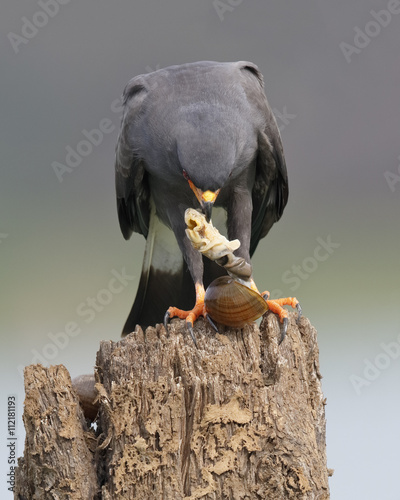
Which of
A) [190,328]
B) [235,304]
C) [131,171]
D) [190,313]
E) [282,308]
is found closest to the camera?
[235,304]

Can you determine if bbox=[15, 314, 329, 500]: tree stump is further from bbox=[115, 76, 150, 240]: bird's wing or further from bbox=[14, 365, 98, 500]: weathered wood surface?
bbox=[115, 76, 150, 240]: bird's wing

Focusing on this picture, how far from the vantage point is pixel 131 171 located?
183 inches

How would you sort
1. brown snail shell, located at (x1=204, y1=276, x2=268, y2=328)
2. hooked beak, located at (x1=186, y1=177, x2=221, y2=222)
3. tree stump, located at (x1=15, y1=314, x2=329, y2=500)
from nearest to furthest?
tree stump, located at (x1=15, y1=314, x2=329, y2=500) < brown snail shell, located at (x1=204, y1=276, x2=268, y2=328) < hooked beak, located at (x1=186, y1=177, x2=221, y2=222)

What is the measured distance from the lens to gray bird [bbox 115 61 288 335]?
374 centimetres

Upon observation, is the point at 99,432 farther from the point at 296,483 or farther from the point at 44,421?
the point at 296,483

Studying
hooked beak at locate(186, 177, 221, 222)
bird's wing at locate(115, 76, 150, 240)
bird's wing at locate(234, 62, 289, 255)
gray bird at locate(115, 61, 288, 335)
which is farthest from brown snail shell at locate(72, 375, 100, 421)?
bird's wing at locate(234, 62, 289, 255)

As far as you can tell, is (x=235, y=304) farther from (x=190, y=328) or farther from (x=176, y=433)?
(x=176, y=433)

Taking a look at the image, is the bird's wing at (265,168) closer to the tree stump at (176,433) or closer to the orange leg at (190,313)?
the orange leg at (190,313)

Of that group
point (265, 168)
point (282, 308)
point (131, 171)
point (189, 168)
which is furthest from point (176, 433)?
point (265, 168)

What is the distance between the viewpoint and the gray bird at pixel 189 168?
374cm

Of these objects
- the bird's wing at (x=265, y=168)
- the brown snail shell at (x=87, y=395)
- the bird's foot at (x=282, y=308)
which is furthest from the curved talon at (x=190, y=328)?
the bird's wing at (x=265, y=168)

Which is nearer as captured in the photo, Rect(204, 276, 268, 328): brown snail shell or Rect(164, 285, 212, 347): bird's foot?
Rect(204, 276, 268, 328): brown snail shell

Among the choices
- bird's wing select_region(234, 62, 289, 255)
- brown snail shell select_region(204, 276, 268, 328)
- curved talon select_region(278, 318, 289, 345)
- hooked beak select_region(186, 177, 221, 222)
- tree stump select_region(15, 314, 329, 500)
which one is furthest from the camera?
bird's wing select_region(234, 62, 289, 255)

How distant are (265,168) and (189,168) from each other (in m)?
Result: 1.21
